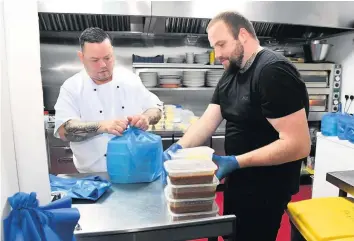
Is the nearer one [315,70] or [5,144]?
[5,144]

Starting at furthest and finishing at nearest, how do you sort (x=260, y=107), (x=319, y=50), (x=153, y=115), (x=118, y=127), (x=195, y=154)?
1. (x=319, y=50)
2. (x=153, y=115)
3. (x=118, y=127)
4. (x=260, y=107)
5. (x=195, y=154)

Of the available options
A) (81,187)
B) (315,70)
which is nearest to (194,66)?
(315,70)

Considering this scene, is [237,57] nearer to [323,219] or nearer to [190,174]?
[190,174]

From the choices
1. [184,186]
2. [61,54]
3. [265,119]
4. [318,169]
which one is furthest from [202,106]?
[184,186]

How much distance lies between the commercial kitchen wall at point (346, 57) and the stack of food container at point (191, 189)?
3.31m

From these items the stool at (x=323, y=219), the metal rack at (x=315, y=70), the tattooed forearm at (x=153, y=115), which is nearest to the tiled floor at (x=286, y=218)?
the metal rack at (x=315, y=70)

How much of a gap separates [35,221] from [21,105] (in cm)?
35

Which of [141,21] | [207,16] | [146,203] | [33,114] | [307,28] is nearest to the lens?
[33,114]

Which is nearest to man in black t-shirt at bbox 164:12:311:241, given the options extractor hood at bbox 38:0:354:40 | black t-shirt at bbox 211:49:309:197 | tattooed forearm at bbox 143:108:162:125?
black t-shirt at bbox 211:49:309:197

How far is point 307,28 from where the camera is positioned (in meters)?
4.04

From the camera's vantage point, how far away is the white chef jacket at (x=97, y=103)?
222cm

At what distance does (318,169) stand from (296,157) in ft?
7.06

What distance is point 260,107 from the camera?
1.54 meters

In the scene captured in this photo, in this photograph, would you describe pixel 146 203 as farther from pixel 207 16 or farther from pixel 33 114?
pixel 207 16
